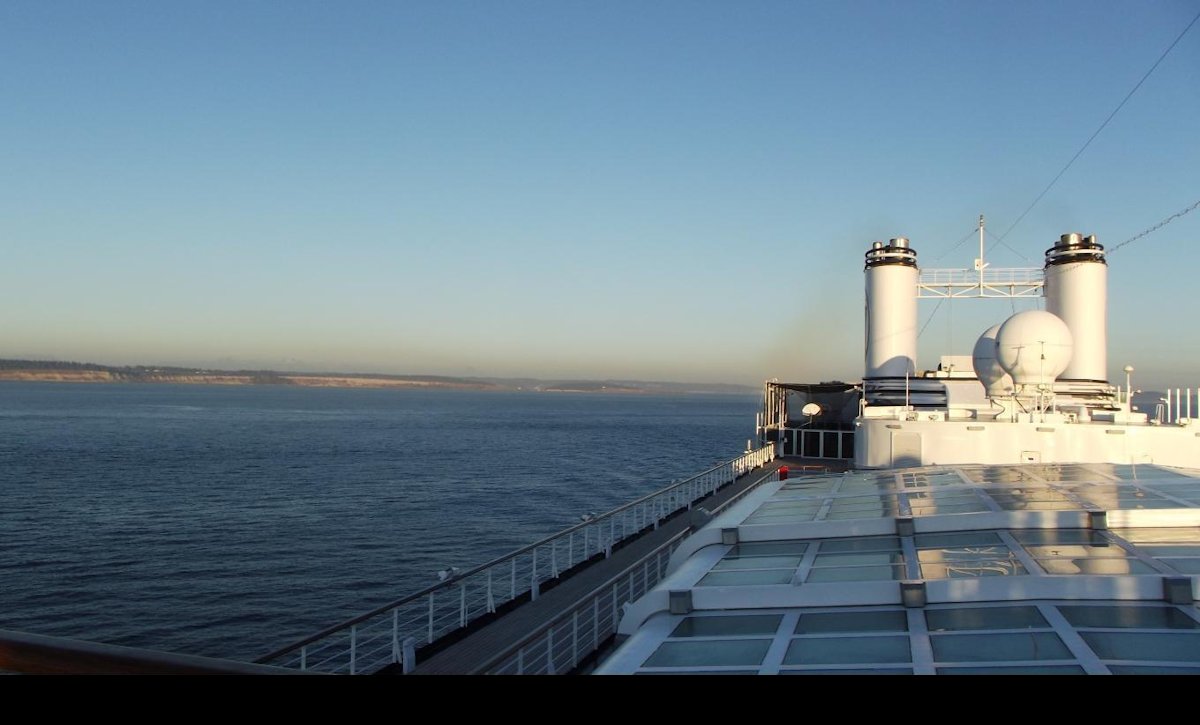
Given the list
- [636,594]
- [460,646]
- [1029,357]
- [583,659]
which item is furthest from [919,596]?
[1029,357]

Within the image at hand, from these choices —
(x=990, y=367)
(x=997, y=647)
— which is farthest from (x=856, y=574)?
(x=990, y=367)

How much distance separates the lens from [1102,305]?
3070 cm

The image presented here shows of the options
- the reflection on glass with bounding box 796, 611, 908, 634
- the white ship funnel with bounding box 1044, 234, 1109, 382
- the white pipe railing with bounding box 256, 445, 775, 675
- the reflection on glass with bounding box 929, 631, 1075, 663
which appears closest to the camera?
the reflection on glass with bounding box 929, 631, 1075, 663

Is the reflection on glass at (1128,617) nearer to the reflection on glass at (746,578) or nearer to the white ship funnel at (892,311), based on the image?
the reflection on glass at (746,578)

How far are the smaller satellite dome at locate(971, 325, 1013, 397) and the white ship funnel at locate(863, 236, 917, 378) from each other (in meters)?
4.11

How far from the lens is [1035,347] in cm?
2355

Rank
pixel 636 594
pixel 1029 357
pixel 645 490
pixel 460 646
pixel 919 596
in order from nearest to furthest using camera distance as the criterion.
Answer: pixel 919 596, pixel 460 646, pixel 636 594, pixel 1029 357, pixel 645 490

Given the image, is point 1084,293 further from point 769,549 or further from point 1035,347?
point 769,549

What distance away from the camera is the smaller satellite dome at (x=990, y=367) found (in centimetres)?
2714

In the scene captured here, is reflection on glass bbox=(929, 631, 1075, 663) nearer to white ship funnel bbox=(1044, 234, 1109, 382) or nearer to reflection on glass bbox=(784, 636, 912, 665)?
reflection on glass bbox=(784, 636, 912, 665)

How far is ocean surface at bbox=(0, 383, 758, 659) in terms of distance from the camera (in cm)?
2153

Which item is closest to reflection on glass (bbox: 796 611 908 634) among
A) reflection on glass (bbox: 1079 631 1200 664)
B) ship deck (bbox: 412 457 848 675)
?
reflection on glass (bbox: 1079 631 1200 664)
